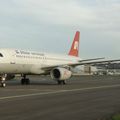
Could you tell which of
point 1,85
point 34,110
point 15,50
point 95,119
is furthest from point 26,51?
point 95,119

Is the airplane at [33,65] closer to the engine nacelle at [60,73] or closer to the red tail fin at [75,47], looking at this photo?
the engine nacelle at [60,73]

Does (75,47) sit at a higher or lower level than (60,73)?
higher

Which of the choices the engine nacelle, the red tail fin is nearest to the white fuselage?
the engine nacelle

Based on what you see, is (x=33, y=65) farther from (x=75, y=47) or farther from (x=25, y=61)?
(x=75, y=47)

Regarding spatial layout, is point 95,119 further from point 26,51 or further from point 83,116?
point 26,51

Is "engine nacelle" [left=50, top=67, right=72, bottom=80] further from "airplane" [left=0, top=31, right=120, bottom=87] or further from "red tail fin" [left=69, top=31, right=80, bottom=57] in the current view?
"red tail fin" [left=69, top=31, right=80, bottom=57]

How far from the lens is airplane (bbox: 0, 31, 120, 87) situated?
3173cm

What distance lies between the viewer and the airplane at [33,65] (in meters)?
31.7

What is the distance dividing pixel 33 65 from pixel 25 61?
1.40 metres

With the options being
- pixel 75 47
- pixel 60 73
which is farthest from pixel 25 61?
pixel 75 47

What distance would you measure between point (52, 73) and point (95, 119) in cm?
2429

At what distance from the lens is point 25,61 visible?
33.8 meters

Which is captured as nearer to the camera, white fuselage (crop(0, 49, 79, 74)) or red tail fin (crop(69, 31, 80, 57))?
white fuselage (crop(0, 49, 79, 74))

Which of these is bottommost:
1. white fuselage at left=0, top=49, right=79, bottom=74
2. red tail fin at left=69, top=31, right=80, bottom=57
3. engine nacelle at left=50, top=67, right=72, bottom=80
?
engine nacelle at left=50, top=67, right=72, bottom=80
